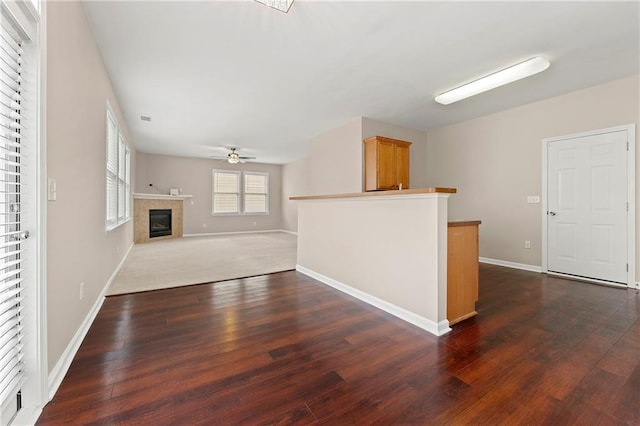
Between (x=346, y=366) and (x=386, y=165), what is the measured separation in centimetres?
376

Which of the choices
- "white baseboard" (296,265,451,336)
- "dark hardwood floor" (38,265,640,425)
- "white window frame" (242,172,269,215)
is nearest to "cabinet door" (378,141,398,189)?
"white baseboard" (296,265,451,336)

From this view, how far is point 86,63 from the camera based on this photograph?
2.31 m

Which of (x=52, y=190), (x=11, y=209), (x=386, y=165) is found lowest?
(x=11, y=209)

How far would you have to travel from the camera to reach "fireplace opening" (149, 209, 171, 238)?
25.9ft

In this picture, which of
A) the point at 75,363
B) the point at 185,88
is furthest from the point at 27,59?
the point at 185,88

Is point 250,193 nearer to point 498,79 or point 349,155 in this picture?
point 349,155

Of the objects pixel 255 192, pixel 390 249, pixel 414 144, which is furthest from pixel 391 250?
pixel 255 192

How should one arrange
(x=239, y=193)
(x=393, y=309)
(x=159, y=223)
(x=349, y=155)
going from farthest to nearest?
(x=239, y=193) < (x=159, y=223) < (x=349, y=155) < (x=393, y=309)

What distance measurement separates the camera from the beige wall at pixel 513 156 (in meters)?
3.58

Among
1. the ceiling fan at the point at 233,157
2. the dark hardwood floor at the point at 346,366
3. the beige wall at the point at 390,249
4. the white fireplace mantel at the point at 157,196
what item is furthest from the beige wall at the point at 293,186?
the dark hardwood floor at the point at 346,366

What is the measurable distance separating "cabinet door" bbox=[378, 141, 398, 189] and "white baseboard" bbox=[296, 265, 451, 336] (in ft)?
6.90

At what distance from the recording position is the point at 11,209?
126 cm

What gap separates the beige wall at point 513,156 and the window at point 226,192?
7.00m

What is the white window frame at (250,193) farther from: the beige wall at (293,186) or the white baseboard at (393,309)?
the white baseboard at (393,309)
